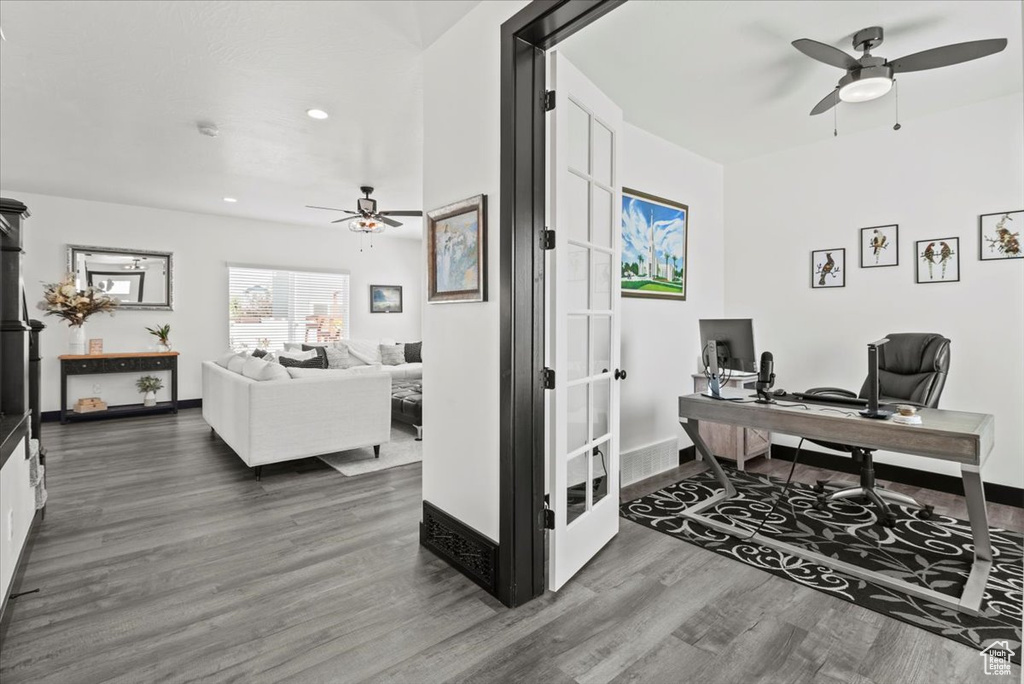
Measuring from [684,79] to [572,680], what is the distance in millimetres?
Answer: 3201

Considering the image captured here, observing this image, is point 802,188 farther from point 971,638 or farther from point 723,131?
point 971,638

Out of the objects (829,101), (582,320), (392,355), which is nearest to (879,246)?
(829,101)

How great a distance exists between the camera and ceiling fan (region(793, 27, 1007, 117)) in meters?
2.37

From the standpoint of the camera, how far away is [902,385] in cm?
320

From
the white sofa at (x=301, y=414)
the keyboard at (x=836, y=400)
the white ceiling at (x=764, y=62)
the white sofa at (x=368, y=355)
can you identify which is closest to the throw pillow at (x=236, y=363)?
the white sofa at (x=301, y=414)

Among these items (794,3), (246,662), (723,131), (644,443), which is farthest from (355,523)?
(723,131)

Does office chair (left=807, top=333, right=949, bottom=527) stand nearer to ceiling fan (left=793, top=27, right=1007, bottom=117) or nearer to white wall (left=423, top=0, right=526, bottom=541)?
ceiling fan (left=793, top=27, right=1007, bottom=117)

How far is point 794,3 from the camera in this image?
2.35 metres

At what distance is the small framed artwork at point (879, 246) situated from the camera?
3.78 metres

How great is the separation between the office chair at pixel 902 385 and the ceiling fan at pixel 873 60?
1561mm

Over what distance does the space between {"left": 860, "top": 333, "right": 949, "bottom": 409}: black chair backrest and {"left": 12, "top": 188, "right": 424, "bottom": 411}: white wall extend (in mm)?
7108

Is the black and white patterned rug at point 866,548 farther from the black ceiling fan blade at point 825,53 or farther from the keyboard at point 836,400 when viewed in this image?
the black ceiling fan blade at point 825,53

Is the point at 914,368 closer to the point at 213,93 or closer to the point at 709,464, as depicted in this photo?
the point at 709,464

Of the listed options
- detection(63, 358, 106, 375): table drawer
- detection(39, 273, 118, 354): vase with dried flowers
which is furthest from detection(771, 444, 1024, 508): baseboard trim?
detection(39, 273, 118, 354): vase with dried flowers
